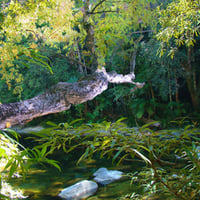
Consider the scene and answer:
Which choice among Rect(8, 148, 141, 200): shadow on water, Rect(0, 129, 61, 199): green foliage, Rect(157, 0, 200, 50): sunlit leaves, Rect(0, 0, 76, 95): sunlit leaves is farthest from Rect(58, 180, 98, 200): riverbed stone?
Rect(0, 129, 61, 199): green foliage

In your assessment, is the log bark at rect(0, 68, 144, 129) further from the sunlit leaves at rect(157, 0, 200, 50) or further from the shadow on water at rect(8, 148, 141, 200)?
the shadow on water at rect(8, 148, 141, 200)

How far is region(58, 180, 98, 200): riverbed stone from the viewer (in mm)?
3197

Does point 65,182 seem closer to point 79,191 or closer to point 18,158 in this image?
point 79,191

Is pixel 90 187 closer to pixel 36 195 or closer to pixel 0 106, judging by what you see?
pixel 36 195

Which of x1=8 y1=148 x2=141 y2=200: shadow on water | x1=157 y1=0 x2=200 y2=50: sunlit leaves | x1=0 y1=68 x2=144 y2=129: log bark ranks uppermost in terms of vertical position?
x1=157 y1=0 x2=200 y2=50: sunlit leaves

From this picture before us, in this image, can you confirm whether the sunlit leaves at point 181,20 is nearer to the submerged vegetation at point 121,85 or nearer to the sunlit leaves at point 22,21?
the submerged vegetation at point 121,85

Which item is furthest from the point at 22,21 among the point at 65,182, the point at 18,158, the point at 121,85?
the point at 121,85

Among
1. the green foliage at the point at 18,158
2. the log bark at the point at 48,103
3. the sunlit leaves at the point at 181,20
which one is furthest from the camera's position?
the sunlit leaves at the point at 181,20

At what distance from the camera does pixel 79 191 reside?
3289mm

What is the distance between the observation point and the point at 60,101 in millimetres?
1567

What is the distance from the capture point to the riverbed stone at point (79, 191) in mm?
3197

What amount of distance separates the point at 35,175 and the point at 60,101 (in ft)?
9.87

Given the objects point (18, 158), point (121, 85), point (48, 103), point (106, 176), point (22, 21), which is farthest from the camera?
point (121, 85)

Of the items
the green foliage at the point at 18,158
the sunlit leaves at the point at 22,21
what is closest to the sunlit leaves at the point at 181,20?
the sunlit leaves at the point at 22,21
